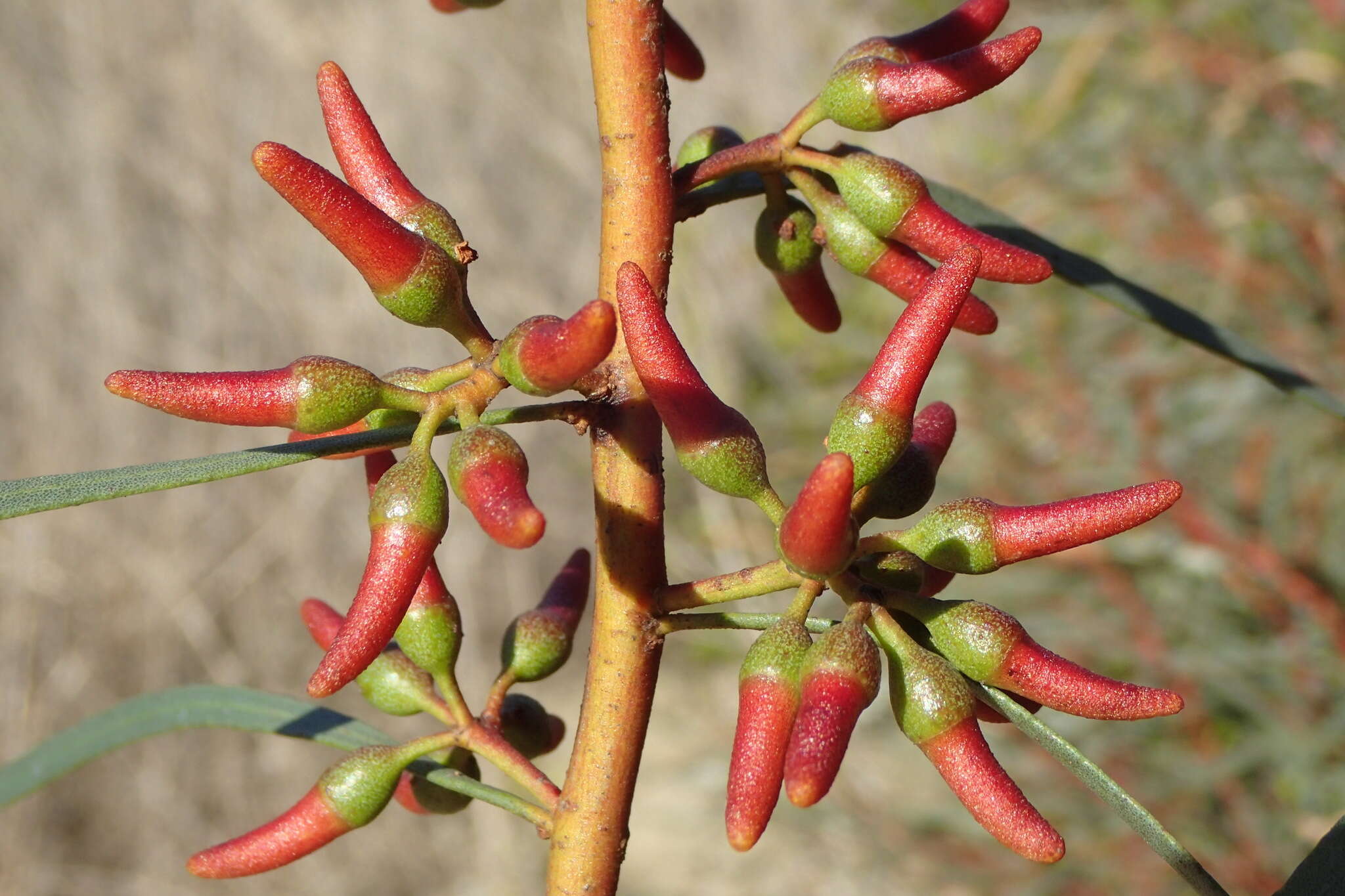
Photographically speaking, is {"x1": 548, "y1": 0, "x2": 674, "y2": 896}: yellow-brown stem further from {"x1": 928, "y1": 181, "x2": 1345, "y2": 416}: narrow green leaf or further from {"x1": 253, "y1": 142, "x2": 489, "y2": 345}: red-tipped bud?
{"x1": 928, "y1": 181, "x2": 1345, "y2": 416}: narrow green leaf

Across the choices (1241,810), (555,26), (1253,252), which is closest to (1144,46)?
(1253,252)


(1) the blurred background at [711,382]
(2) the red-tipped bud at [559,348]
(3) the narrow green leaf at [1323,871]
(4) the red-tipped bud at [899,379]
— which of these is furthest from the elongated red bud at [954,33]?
(1) the blurred background at [711,382]

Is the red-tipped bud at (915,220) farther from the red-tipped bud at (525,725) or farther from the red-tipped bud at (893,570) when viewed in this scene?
the red-tipped bud at (525,725)

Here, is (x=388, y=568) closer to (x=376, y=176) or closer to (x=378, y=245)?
(x=378, y=245)

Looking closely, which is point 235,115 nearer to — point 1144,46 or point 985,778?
point 1144,46

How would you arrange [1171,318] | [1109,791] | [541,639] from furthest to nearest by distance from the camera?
1. [1171,318]
2. [541,639]
3. [1109,791]

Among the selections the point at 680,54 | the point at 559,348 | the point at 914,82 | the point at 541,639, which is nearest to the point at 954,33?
the point at 914,82

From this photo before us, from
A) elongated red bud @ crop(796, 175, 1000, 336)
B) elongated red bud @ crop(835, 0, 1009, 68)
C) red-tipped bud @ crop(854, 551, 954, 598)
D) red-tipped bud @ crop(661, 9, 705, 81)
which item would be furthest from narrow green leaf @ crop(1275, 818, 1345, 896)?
red-tipped bud @ crop(661, 9, 705, 81)
